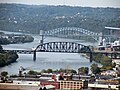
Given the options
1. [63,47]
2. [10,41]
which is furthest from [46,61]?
[10,41]

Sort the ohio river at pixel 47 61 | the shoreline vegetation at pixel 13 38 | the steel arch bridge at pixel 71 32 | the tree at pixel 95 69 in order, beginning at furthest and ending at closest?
the steel arch bridge at pixel 71 32 → the shoreline vegetation at pixel 13 38 → the ohio river at pixel 47 61 → the tree at pixel 95 69

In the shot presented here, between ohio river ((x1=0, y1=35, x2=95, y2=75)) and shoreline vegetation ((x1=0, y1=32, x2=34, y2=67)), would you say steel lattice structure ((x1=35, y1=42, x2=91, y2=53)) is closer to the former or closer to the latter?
ohio river ((x1=0, y1=35, x2=95, y2=75))

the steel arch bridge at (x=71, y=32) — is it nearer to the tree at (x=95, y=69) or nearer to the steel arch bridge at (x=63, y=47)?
the steel arch bridge at (x=63, y=47)

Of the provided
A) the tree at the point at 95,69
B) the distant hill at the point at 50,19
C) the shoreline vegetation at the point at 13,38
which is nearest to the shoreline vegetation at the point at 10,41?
the shoreline vegetation at the point at 13,38

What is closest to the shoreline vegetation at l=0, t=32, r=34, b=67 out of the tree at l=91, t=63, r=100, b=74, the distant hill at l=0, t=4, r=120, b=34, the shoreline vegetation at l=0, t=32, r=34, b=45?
the shoreline vegetation at l=0, t=32, r=34, b=45

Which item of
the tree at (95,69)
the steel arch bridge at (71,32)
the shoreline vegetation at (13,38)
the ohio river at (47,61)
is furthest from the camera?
the steel arch bridge at (71,32)

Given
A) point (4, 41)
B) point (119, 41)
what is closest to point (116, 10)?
point (119, 41)

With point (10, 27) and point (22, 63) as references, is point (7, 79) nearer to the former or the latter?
point (22, 63)

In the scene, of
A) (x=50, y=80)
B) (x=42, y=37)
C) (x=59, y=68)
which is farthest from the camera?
(x=42, y=37)
